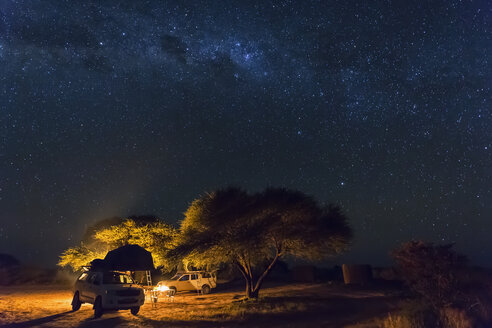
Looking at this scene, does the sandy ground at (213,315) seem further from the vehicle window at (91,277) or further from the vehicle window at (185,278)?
the vehicle window at (185,278)

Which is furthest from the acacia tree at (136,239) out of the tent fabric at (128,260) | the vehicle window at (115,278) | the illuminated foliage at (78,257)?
the vehicle window at (115,278)

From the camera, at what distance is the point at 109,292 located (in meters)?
17.5

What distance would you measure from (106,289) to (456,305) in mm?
14647

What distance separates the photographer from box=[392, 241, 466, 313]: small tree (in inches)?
607

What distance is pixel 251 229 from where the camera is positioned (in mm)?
22844

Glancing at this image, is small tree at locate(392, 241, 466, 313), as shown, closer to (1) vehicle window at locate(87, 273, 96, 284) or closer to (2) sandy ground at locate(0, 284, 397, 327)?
(2) sandy ground at locate(0, 284, 397, 327)

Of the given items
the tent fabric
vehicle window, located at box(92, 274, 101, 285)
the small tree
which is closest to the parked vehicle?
the tent fabric

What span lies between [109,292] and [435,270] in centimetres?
1409

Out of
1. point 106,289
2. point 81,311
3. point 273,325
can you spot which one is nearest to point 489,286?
point 273,325

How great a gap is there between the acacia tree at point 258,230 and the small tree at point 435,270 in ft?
26.2

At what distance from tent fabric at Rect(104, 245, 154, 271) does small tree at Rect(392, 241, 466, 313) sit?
1552cm

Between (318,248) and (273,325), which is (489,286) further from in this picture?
(273,325)

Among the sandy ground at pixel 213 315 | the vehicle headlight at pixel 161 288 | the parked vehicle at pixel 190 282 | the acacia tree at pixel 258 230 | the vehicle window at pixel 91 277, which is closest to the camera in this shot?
the sandy ground at pixel 213 315

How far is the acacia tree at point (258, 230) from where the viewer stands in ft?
75.4
